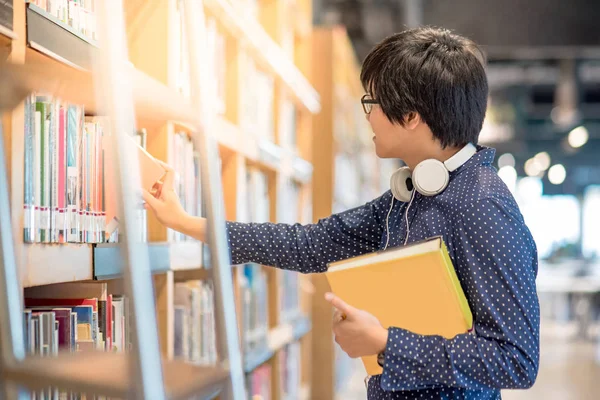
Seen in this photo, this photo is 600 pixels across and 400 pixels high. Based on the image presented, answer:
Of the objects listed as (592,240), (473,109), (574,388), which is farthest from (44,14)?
(592,240)

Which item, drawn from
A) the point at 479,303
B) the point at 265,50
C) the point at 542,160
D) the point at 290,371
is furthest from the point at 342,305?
the point at 542,160

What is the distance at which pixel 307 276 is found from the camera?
4.39 metres

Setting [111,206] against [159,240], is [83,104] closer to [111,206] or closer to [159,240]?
[111,206]

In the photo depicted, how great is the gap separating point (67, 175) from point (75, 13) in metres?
0.33

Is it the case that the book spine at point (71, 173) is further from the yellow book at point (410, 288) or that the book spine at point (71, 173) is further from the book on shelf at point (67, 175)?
the yellow book at point (410, 288)

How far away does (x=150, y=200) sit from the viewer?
1.60 meters

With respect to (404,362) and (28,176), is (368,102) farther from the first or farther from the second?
(28,176)

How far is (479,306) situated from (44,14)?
93 cm

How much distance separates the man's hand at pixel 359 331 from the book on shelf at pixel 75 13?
728 millimetres

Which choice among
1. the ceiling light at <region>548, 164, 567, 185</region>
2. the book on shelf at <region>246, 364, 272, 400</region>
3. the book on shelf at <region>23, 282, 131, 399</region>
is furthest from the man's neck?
the ceiling light at <region>548, 164, 567, 185</region>

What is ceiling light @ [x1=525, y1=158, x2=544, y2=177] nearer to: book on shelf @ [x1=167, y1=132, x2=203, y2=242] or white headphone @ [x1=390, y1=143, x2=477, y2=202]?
book on shelf @ [x1=167, y1=132, x2=203, y2=242]

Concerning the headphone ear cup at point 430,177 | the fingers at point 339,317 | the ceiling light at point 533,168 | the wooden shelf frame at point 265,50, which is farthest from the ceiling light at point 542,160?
the fingers at point 339,317

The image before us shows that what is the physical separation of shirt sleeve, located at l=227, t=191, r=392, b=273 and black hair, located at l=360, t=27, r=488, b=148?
271mm

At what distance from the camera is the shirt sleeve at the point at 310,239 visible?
1.71 metres
